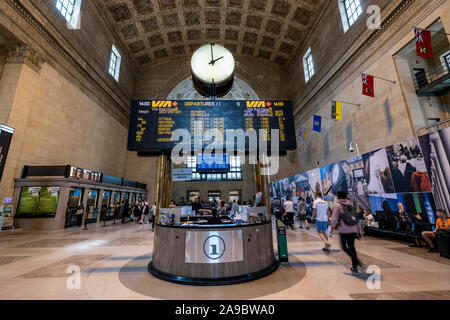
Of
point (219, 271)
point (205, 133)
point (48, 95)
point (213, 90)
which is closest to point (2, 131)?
point (48, 95)

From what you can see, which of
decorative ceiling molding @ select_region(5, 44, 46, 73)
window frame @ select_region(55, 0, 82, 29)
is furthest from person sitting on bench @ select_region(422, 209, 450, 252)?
window frame @ select_region(55, 0, 82, 29)

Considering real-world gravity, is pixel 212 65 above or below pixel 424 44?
below

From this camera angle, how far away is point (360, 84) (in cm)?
1099

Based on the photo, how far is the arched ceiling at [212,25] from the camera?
15.6 m

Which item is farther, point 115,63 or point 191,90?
point 191,90

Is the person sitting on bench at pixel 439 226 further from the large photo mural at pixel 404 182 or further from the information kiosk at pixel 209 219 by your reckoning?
the information kiosk at pixel 209 219

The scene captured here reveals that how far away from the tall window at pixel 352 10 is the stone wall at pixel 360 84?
23.9 inches

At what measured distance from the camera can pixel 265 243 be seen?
13.3 feet

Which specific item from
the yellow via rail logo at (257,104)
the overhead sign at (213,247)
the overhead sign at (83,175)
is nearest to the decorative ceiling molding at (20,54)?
the overhead sign at (83,175)

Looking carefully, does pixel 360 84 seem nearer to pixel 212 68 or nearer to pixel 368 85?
pixel 368 85

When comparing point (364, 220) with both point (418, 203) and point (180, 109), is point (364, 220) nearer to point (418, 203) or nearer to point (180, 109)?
point (418, 203)

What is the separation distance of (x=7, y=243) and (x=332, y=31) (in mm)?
21019

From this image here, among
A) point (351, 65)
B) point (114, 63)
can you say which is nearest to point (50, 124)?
point (114, 63)

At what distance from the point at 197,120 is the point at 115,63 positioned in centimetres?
1809
